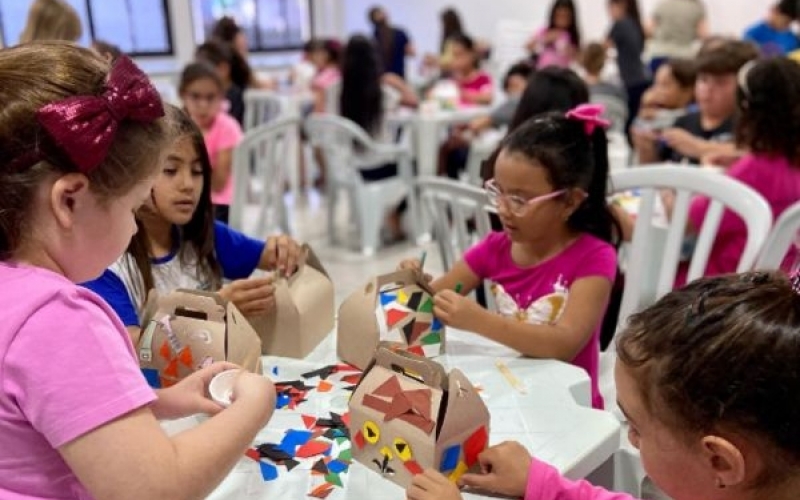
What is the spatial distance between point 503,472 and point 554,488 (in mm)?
66

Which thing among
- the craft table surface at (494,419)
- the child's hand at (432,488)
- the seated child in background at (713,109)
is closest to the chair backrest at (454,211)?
the craft table surface at (494,419)

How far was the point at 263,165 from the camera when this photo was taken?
3.59 m

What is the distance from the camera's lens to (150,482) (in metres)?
0.71

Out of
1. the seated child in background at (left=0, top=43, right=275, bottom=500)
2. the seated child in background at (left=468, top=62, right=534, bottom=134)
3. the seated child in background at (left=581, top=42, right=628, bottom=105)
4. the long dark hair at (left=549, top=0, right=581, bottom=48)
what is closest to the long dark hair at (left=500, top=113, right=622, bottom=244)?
the seated child in background at (left=0, top=43, right=275, bottom=500)

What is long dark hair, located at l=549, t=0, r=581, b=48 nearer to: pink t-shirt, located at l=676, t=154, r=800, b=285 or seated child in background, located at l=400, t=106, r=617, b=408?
pink t-shirt, located at l=676, t=154, r=800, b=285

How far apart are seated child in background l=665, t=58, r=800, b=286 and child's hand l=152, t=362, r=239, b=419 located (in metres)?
1.61

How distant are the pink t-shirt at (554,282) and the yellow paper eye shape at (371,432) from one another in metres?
0.60

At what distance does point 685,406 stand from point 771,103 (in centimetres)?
174

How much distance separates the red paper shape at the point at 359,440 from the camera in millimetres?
1013

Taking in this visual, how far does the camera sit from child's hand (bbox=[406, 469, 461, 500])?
35.6 inches

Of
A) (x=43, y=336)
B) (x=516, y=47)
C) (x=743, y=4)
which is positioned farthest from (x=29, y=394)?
(x=516, y=47)

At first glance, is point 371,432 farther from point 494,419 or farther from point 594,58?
point 594,58

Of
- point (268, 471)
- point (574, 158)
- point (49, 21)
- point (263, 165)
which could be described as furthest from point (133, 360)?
point (49, 21)

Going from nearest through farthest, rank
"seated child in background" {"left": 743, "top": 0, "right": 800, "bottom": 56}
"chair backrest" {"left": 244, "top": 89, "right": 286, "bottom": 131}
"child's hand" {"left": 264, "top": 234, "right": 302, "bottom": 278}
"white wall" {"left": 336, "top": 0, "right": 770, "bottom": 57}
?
"child's hand" {"left": 264, "top": 234, "right": 302, "bottom": 278} → "seated child in background" {"left": 743, "top": 0, "right": 800, "bottom": 56} → "chair backrest" {"left": 244, "top": 89, "right": 286, "bottom": 131} → "white wall" {"left": 336, "top": 0, "right": 770, "bottom": 57}
